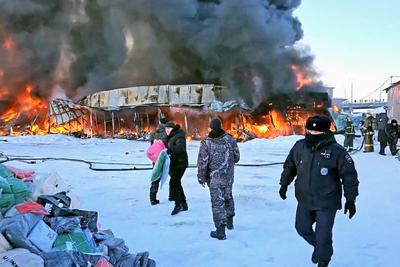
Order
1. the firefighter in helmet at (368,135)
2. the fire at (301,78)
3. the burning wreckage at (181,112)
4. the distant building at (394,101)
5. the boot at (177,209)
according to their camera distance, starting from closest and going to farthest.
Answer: the boot at (177,209) < the firefighter in helmet at (368,135) < the burning wreckage at (181,112) < the distant building at (394,101) < the fire at (301,78)

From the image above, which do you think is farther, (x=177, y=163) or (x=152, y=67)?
(x=152, y=67)

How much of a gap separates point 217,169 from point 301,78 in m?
26.8

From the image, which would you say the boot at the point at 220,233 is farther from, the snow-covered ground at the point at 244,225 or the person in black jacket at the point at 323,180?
the person in black jacket at the point at 323,180

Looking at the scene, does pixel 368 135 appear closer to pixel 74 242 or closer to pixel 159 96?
pixel 74 242

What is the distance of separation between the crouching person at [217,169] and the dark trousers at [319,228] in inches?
54.4

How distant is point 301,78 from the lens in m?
30.6

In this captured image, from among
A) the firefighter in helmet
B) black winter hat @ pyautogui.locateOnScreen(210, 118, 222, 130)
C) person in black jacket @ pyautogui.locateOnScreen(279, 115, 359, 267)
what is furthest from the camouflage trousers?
the firefighter in helmet

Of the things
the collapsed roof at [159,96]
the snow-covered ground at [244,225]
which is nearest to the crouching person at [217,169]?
the snow-covered ground at [244,225]

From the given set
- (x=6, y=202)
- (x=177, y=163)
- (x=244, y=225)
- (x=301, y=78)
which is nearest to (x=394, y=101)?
(x=301, y=78)

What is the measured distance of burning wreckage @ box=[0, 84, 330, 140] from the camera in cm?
2814

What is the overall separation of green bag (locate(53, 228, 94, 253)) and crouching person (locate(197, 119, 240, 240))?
5.84ft

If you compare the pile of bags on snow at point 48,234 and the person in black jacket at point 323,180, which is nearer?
the pile of bags on snow at point 48,234

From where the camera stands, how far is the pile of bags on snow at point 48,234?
9.99 ft

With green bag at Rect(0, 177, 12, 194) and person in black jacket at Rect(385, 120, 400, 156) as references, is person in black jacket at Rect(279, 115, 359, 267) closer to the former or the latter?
green bag at Rect(0, 177, 12, 194)
